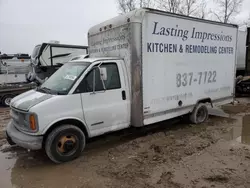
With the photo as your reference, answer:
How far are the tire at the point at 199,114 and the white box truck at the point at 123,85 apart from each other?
0.12 feet

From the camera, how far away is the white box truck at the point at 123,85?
424 cm

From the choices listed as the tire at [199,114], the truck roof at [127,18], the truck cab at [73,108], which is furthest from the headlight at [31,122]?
the tire at [199,114]

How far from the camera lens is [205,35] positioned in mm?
6422

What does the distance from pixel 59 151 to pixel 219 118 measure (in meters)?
5.71

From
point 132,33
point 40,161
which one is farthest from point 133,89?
point 40,161

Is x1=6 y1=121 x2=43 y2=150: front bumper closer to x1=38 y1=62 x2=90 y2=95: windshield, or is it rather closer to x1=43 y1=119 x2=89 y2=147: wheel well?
x1=43 y1=119 x2=89 y2=147: wheel well

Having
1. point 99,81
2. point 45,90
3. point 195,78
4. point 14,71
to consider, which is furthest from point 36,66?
point 195,78

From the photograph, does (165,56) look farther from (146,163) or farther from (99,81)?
(146,163)

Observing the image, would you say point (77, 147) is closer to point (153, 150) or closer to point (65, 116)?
point (65, 116)

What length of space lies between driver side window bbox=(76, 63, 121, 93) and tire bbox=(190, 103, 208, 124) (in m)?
2.90

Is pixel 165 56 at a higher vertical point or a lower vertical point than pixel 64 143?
higher

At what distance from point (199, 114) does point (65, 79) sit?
14.5ft

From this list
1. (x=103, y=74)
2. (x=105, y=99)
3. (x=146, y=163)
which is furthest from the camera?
(x=105, y=99)

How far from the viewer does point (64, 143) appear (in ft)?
14.3
